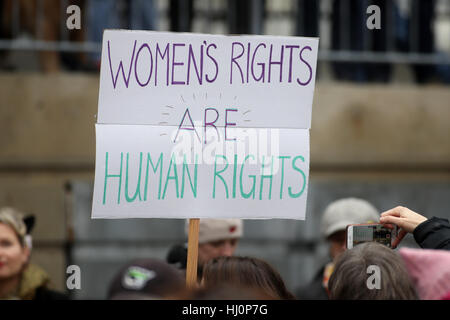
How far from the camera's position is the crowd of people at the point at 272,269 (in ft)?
8.00

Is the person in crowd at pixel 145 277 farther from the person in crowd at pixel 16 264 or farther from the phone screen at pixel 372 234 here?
the phone screen at pixel 372 234

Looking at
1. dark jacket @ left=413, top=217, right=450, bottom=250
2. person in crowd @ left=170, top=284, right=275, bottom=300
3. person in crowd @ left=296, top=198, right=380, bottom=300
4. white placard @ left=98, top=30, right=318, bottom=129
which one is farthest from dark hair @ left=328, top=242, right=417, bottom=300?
person in crowd @ left=296, top=198, right=380, bottom=300

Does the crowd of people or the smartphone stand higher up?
the smartphone

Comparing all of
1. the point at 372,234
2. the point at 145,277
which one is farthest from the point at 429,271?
the point at 145,277

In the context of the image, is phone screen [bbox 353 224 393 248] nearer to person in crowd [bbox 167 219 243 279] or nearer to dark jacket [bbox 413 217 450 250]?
dark jacket [bbox 413 217 450 250]

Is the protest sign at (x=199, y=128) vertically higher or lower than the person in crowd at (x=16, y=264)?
higher

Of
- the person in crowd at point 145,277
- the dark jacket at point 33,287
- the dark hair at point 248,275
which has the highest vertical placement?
the dark hair at point 248,275

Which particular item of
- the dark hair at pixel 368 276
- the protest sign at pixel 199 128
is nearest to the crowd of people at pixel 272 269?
the dark hair at pixel 368 276

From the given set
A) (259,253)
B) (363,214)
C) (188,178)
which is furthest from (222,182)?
(259,253)

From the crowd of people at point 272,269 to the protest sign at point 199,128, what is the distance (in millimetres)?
296

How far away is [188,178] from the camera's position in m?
3.26

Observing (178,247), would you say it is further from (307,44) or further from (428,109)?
(428,109)

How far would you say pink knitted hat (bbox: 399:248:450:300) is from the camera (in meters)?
2.38

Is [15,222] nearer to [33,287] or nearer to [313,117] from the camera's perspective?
[33,287]
